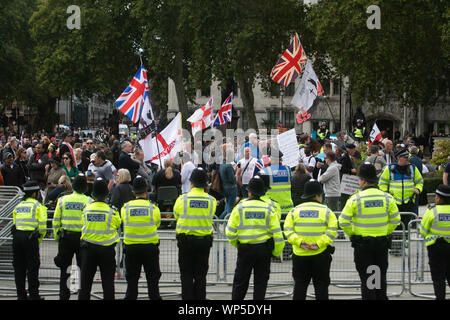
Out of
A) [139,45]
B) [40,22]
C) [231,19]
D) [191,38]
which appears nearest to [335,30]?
[231,19]

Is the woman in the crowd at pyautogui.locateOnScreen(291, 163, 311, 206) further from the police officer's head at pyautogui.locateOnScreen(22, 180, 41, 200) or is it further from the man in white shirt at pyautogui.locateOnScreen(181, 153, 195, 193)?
the police officer's head at pyautogui.locateOnScreen(22, 180, 41, 200)

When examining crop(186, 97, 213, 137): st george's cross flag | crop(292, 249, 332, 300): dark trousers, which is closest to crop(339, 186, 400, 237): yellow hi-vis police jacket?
crop(292, 249, 332, 300): dark trousers

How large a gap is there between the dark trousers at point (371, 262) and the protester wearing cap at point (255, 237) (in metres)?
1.04

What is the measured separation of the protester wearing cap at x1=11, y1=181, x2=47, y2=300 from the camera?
9.81 m

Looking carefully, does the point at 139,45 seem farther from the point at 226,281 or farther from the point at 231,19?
the point at 226,281

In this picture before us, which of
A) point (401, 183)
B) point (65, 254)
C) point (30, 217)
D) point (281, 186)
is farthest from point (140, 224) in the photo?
point (401, 183)

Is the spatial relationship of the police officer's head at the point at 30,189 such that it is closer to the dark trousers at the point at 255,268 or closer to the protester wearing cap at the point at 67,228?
the protester wearing cap at the point at 67,228

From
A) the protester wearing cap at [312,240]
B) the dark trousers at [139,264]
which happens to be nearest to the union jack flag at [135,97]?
the dark trousers at [139,264]

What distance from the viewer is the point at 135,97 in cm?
1658

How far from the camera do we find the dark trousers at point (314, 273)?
8609 millimetres

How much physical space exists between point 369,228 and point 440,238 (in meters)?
0.92

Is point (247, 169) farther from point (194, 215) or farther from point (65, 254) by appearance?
point (65, 254)

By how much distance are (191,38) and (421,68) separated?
43.3 ft
